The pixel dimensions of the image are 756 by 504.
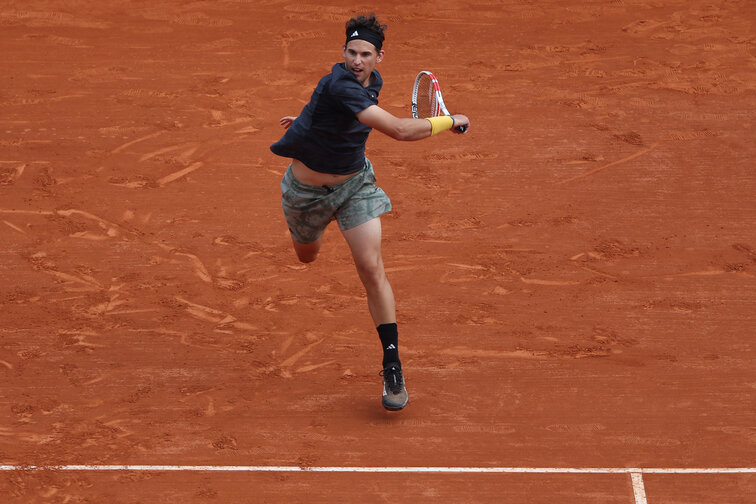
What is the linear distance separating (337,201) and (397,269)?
1.87 m

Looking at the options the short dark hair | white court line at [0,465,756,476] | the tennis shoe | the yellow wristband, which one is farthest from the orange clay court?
the short dark hair

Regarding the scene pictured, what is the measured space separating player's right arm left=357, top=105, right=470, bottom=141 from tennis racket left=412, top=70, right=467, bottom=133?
59 cm

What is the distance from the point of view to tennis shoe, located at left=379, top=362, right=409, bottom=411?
604 centimetres

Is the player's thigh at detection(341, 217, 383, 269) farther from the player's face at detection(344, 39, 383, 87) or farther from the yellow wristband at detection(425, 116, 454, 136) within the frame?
the player's face at detection(344, 39, 383, 87)

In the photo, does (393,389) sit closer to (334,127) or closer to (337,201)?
(337,201)

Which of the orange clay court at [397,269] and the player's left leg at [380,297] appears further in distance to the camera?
the player's left leg at [380,297]

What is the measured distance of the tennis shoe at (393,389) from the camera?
6.04 metres

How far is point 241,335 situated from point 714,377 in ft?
10.4

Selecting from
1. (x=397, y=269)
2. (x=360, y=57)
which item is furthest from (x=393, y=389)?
(x=360, y=57)

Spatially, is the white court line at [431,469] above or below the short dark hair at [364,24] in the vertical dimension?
below

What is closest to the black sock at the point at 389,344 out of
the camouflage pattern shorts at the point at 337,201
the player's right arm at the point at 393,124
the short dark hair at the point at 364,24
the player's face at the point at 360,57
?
the camouflage pattern shorts at the point at 337,201

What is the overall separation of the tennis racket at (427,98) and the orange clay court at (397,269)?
138cm

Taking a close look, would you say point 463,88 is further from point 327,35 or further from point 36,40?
point 36,40

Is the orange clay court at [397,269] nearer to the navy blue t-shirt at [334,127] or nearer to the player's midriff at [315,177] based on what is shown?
the player's midriff at [315,177]
